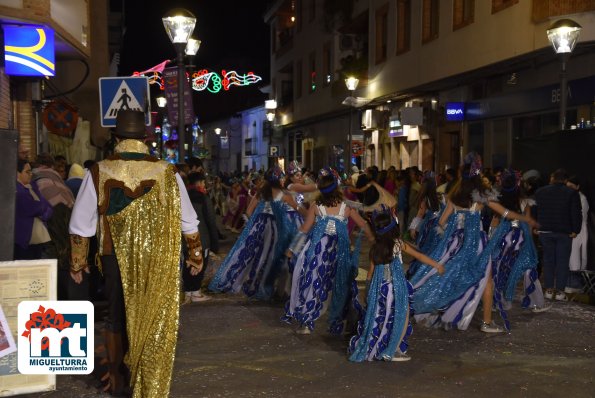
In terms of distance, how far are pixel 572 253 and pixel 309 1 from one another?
28.5 meters

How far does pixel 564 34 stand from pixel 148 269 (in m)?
9.98

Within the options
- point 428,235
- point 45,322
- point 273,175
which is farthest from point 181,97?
point 45,322

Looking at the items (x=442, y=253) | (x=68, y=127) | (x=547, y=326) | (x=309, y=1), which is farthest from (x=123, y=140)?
(x=309, y=1)

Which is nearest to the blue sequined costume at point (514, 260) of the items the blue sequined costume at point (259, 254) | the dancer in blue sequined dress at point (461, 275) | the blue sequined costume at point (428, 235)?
the dancer in blue sequined dress at point (461, 275)

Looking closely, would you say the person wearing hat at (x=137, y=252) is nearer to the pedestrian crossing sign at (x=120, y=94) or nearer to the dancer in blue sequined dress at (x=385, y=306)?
the dancer in blue sequined dress at (x=385, y=306)

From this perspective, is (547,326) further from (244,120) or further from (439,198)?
(244,120)

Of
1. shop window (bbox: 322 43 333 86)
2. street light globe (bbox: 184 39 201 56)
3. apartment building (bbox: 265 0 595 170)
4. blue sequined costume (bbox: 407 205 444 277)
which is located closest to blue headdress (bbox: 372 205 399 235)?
blue sequined costume (bbox: 407 205 444 277)

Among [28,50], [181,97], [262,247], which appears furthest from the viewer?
[181,97]

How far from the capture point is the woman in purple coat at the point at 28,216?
7.02 meters

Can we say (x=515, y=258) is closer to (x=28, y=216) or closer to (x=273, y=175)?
(x=273, y=175)

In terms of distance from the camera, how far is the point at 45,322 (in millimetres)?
4723

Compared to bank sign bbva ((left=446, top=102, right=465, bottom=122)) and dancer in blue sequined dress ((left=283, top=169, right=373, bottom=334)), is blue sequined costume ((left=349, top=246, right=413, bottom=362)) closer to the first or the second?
dancer in blue sequined dress ((left=283, top=169, right=373, bottom=334))

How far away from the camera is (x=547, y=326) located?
332 inches

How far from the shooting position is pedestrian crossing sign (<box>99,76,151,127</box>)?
32.1ft
